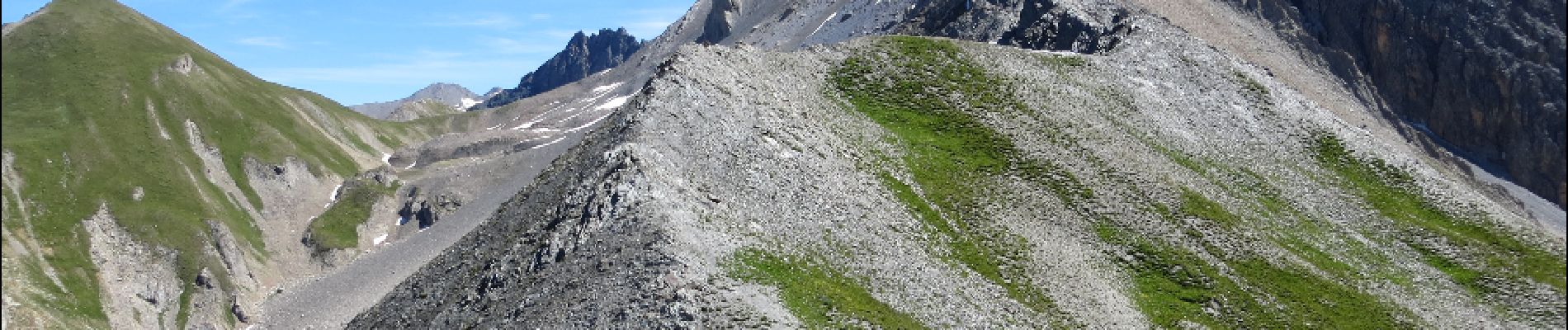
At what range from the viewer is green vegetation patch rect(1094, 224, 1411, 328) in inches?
2274

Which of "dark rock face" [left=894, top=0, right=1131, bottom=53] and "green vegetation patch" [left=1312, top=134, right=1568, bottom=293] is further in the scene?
"dark rock face" [left=894, top=0, right=1131, bottom=53]

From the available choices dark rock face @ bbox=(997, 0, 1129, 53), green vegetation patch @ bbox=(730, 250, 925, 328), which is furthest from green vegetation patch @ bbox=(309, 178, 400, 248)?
green vegetation patch @ bbox=(730, 250, 925, 328)

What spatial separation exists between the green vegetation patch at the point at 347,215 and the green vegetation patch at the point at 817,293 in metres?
137

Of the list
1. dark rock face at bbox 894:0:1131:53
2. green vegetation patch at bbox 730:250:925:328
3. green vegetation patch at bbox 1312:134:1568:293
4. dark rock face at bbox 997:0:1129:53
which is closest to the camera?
green vegetation patch at bbox 730:250:925:328

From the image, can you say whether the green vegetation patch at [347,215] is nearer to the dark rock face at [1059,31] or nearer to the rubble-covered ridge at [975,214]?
the dark rock face at [1059,31]

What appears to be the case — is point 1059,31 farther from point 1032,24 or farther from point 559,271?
point 559,271

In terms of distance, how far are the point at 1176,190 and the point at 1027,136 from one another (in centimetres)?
976

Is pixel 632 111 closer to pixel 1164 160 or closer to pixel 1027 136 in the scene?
pixel 1027 136

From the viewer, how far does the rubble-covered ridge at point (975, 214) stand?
158 feet

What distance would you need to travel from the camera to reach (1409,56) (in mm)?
148375

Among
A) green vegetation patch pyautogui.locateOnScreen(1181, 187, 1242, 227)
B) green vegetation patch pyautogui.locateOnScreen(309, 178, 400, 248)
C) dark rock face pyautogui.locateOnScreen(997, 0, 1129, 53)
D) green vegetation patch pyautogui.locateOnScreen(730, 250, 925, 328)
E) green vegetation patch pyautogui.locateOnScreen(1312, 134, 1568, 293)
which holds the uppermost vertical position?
dark rock face pyautogui.locateOnScreen(997, 0, 1129, 53)

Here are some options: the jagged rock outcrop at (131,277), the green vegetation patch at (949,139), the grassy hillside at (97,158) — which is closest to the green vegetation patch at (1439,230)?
the green vegetation patch at (949,139)

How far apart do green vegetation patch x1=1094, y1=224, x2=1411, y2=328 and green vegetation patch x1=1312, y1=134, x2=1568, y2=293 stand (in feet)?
34.6

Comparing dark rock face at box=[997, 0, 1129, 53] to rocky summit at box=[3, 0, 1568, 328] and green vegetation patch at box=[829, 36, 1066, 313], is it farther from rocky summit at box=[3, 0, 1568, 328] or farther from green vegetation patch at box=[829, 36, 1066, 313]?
green vegetation patch at box=[829, 36, 1066, 313]
